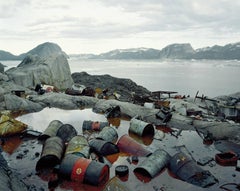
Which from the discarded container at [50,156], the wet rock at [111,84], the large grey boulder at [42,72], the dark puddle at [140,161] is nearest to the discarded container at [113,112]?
the dark puddle at [140,161]

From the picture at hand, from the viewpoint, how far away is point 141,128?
1486 centimetres

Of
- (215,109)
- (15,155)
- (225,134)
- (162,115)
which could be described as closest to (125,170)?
(15,155)

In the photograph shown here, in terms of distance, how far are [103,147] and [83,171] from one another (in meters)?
2.40

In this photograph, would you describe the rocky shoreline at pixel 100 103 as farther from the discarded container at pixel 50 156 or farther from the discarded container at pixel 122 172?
the discarded container at pixel 122 172

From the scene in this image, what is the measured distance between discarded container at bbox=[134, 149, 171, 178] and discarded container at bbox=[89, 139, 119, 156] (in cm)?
180

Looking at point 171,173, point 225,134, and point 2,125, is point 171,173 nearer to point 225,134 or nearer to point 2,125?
point 225,134

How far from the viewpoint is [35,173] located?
10.4m

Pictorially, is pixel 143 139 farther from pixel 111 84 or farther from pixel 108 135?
pixel 111 84

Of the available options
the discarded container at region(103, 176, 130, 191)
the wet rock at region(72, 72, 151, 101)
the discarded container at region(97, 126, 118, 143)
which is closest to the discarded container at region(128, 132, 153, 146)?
the discarded container at region(97, 126, 118, 143)

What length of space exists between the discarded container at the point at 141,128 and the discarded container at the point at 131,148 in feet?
7.34

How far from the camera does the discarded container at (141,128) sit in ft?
48.7

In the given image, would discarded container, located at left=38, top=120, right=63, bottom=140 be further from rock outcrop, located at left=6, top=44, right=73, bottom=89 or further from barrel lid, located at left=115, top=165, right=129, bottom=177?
rock outcrop, located at left=6, top=44, right=73, bottom=89

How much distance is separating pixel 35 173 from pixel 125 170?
131 inches

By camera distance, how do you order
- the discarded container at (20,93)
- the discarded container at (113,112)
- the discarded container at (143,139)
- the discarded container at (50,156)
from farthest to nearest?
the discarded container at (20,93) < the discarded container at (113,112) < the discarded container at (143,139) < the discarded container at (50,156)
